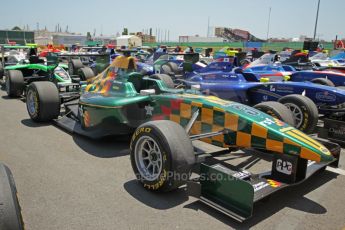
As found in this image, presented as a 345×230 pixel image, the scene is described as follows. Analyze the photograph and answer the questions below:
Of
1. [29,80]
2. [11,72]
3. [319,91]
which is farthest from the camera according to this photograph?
[29,80]

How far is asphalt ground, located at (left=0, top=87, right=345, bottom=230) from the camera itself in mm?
3146

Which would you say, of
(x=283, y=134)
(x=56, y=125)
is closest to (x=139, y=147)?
(x=283, y=134)

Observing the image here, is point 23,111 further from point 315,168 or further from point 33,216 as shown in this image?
point 315,168

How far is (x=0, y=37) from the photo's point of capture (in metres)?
42.8

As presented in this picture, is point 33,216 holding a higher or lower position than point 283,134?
lower

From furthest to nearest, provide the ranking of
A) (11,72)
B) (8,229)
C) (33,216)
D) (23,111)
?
(11,72) → (23,111) → (33,216) → (8,229)

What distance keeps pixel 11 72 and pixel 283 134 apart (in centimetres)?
850

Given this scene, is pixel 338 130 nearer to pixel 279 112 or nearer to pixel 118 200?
pixel 279 112

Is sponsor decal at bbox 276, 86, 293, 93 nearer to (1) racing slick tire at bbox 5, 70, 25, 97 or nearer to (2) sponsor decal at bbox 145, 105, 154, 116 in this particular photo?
(2) sponsor decal at bbox 145, 105, 154, 116

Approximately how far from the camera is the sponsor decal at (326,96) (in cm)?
663

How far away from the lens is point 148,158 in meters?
3.76

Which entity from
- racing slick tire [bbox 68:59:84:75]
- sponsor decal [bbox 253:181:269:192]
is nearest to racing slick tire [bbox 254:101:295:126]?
sponsor decal [bbox 253:181:269:192]

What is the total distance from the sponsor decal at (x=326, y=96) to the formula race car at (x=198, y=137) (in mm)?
2390

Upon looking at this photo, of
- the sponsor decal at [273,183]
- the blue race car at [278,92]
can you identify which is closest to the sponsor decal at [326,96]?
the blue race car at [278,92]
